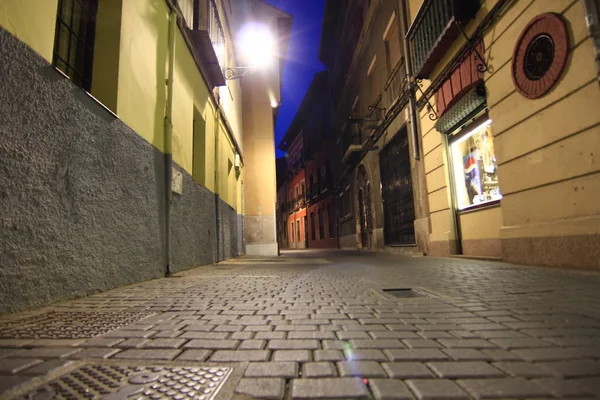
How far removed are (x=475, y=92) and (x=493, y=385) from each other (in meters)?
6.17

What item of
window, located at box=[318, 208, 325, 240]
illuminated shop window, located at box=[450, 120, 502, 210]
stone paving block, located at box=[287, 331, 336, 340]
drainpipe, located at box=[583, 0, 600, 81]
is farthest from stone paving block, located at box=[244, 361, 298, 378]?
window, located at box=[318, 208, 325, 240]

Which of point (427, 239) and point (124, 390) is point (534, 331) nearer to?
point (124, 390)

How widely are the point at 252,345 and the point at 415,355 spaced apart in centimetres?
78

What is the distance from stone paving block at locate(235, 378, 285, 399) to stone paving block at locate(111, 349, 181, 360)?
464 millimetres

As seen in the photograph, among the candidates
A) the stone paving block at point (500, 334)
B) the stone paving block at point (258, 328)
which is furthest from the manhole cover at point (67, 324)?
the stone paving block at point (500, 334)

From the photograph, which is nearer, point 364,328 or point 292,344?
point 292,344

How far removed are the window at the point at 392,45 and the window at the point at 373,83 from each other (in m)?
1.26

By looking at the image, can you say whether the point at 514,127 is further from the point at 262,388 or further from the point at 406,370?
the point at 262,388

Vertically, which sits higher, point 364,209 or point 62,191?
point 364,209

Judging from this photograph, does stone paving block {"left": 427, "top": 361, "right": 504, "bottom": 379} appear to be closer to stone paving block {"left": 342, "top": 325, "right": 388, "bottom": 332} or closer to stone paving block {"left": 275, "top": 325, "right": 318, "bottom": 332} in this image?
stone paving block {"left": 342, "top": 325, "right": 388, "bottom": 332}

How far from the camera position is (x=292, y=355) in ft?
5.00

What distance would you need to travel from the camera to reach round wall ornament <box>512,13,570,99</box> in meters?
4.16

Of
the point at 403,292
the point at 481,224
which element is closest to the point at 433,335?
the point at 403,292

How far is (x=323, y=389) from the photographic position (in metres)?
1.18
